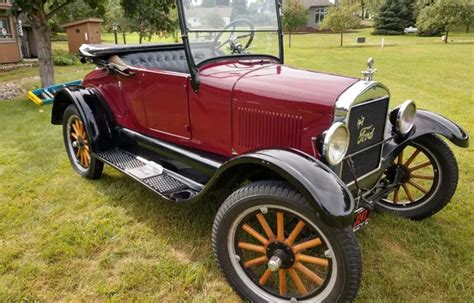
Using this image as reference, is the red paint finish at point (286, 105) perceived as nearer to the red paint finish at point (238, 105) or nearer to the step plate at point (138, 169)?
the red paint finish at point (238, 105)

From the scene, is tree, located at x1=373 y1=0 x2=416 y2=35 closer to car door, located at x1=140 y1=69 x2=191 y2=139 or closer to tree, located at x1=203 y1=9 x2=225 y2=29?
tree, located at x1=203 y1=9 x2=225 y2=29

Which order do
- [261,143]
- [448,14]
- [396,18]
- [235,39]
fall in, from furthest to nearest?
[396,18]
[448,14]
[235,39]
[261,143]

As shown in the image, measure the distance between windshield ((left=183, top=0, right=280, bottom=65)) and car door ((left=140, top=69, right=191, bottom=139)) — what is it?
28 cm

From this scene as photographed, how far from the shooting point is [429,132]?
9.76 ft

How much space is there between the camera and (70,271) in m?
2.63

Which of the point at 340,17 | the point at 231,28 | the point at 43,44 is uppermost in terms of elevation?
the point at 340,17

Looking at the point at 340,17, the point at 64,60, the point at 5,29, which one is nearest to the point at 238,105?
the point at 64,60

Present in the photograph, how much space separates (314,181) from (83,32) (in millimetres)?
18981

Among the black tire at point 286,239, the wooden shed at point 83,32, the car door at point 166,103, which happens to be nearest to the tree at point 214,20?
the car door at point 166,103

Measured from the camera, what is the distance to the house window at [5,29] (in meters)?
15.1

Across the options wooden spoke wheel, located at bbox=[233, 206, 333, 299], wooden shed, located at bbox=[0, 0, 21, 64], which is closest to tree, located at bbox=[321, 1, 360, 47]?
wooden shed, located at bbox=[0, 0, 21, 64]

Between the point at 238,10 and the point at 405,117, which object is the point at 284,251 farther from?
the point at 238,10

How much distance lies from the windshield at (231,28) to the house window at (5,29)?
618 inches

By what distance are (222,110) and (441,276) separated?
75.6 inches
